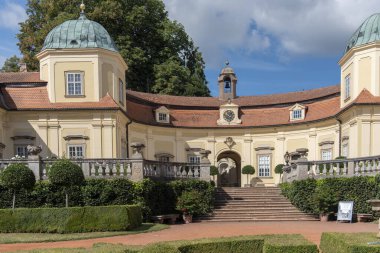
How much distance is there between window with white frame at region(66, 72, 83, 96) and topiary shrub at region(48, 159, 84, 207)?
10.2 meters

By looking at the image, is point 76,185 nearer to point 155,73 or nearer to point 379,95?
point 379,95

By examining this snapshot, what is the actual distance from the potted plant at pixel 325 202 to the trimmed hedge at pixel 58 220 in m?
9.28

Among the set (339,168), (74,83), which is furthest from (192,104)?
(339,168)

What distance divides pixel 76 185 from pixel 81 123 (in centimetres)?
893

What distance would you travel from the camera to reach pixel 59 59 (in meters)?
26.2

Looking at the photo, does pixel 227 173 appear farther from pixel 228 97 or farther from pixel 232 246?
pixel 232 246

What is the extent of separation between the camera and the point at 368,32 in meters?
26.1

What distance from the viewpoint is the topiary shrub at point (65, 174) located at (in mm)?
16391

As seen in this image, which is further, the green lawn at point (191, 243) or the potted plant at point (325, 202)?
the potted plant at point (325, 202)

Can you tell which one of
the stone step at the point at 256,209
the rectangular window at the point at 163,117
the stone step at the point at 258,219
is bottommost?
the stone step at the point at 258,219

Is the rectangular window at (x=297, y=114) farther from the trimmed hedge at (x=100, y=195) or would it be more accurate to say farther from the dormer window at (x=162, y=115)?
the trimmed hedge at (x=100, y=195)

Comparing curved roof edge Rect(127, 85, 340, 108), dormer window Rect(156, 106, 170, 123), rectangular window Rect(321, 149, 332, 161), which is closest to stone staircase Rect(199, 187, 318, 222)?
rectangular window Rect(321, 149, 332, 161)

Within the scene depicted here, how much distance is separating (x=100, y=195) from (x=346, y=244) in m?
11.6

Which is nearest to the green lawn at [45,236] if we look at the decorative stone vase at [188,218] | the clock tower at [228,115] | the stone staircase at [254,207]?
the decorative stone vase at [188,218]
